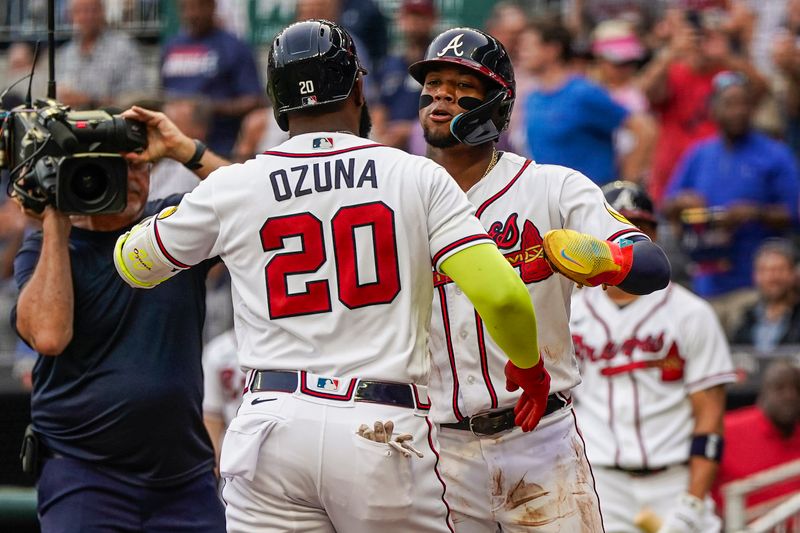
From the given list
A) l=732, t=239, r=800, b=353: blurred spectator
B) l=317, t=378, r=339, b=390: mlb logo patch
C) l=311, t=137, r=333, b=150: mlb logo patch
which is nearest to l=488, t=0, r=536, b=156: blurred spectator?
l=732, t=239, r=800, b=353: blurred spectator

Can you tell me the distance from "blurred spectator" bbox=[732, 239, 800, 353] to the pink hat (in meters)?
2.19

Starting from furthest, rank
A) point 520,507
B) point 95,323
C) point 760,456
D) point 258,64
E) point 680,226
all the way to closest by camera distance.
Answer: point 258,64 < point 680,226 < point 760,456 < point 95,323 < point 520,507

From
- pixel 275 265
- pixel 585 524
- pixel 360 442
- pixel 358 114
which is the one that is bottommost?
pixel 585 524

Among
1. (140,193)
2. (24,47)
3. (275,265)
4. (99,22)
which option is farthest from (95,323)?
(24,47)

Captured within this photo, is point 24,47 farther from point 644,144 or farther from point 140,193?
point 140,193

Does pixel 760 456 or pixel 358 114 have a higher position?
pixel 358 114

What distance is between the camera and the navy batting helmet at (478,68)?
4832 mm

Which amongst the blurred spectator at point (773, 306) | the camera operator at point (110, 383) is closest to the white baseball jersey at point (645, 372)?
the blurred spectator at point (773, 306)

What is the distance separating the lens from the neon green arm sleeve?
3.98 m

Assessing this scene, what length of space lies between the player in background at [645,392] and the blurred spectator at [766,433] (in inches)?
49.6

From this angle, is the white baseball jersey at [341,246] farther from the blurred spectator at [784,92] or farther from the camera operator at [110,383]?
the blurred spectator at [784,92]

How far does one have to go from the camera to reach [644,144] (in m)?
10.1

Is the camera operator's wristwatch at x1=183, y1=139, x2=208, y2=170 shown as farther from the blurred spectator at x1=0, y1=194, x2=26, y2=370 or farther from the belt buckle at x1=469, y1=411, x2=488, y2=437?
the blurred spectator at x1=0, y1=194, x2=26, y2=370

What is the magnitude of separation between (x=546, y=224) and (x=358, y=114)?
797mm
